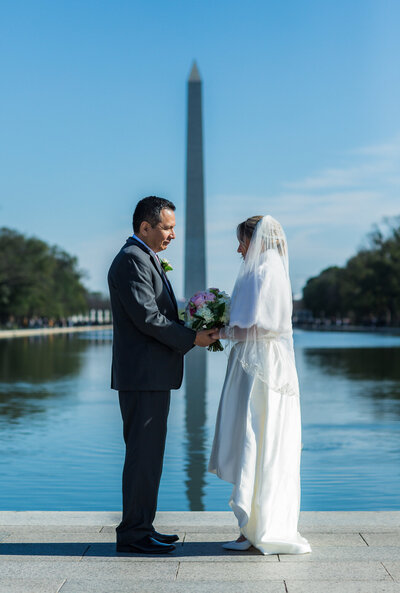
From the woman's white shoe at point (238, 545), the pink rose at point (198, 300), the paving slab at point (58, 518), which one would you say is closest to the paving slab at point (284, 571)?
the woman's white shoe at point (238, 545)

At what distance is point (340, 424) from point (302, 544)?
910 centimetres

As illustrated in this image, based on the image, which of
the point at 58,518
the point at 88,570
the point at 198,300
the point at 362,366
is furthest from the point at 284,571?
the point at 362,366

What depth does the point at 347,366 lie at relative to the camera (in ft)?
92.9

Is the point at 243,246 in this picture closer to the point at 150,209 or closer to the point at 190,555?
the point at 150,209

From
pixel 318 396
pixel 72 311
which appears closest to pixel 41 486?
pixel 318 396

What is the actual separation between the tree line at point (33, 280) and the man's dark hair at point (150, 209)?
248 feet

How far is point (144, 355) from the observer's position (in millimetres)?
5375

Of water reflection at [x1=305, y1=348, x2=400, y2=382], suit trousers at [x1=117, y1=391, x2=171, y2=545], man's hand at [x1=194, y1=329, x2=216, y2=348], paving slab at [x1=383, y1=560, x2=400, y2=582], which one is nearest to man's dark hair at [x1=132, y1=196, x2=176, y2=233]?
man's hand at [x1=194, y1=329, x2=216, y2=348]

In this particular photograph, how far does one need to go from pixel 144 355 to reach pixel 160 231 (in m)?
0.75

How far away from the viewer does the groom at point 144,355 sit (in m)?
5.27

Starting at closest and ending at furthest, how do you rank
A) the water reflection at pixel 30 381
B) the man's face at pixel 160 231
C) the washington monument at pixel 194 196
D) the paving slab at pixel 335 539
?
the paving slab at pixel 335 539 → the man's face at pixel 160 231 → the water reflection at pixel 30 381 → the washington monument at pixel 194 196

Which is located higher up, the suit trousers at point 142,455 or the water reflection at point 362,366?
the suit trousers at point 142,455

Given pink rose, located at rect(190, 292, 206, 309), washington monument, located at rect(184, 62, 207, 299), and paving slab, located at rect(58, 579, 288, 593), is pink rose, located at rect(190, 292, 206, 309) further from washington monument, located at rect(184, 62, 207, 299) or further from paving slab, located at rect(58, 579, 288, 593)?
washington monument, located at rect(184, 62, 207, 299)

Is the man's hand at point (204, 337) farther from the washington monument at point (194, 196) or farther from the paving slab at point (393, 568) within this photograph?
the washington monument at point (194, 196)
